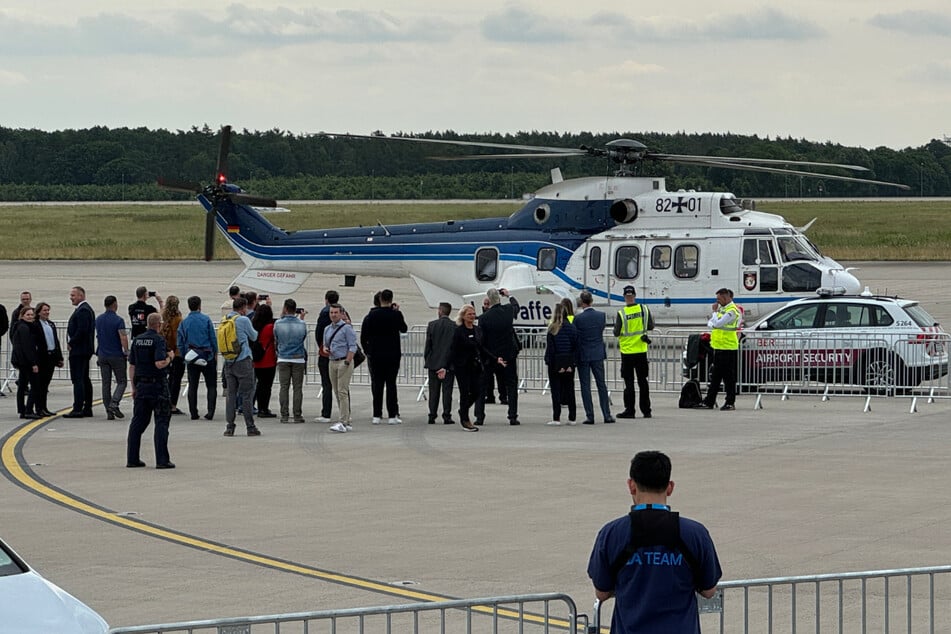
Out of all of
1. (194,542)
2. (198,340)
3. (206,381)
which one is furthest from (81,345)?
(194,542)

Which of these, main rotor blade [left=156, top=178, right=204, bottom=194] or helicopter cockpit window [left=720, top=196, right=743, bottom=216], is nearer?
helicopter cockpit window [left=720, top=196, right=743, bottom=216]

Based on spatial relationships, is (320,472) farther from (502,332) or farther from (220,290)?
(220,290)

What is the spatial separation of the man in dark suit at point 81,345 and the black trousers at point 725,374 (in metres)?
7.93

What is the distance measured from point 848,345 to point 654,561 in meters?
15.6

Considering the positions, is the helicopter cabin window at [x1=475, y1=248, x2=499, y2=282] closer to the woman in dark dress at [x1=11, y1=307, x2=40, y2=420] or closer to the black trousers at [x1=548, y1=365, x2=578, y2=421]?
the black trousers at [x1=548, y1=365, x2=578, y2=421]

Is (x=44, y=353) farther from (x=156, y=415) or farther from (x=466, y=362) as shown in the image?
(x=466, y=362)


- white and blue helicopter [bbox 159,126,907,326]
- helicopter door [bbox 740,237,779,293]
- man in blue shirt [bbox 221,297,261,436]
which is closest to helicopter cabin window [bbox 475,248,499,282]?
white and blue helicopter [bbox 159,126,907,326]

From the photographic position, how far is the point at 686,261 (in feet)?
88.5

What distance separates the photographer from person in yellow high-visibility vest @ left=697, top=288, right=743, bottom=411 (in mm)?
19188

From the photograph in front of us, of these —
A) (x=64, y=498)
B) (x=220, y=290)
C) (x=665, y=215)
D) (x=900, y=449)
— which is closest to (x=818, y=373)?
(x=900, y=449)

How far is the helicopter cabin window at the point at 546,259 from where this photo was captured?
2805 centimetres

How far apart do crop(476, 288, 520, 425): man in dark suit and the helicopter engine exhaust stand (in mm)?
9132

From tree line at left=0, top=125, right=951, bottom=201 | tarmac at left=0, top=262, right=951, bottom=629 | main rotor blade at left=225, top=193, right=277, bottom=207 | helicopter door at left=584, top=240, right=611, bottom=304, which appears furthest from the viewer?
tree line at left=0, top=125, right=951, bottom=201

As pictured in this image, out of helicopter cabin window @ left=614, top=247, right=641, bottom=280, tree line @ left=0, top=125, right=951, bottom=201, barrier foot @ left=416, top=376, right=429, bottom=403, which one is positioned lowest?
barrier foot @ left=416, top=376, right=429, bottom=403
